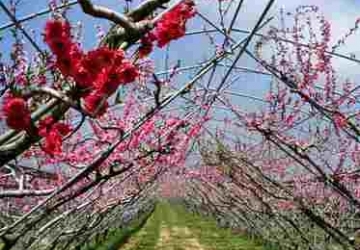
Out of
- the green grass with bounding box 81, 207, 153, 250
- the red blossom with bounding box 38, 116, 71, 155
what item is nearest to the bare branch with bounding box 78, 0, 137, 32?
the red blossom with bounding box 38, 116, 71, 155

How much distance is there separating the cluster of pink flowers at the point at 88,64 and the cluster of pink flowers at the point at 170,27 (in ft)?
0.53

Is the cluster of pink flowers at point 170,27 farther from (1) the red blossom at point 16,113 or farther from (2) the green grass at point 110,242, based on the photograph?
(2) the green grass at point 110,242

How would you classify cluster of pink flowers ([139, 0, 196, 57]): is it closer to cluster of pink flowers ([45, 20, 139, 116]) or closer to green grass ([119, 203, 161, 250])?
cluster of pink flowers ([45, 20, 139, 116])

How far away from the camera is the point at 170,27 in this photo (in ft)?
9.48

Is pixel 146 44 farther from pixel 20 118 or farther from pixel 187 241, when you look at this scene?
pixel 187 241

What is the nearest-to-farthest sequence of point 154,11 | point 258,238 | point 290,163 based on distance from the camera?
point 154,11 < point 290,163 < point 258,238

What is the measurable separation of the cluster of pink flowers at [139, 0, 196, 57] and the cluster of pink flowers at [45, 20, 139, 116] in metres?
0.16

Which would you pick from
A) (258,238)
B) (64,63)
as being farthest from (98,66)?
(258,238)

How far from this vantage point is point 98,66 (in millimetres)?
2705

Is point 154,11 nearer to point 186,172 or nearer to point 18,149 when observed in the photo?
point 18,149

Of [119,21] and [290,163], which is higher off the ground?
[290,163]

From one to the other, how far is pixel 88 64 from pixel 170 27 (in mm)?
405

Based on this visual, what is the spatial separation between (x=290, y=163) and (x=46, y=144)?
17.7 meters

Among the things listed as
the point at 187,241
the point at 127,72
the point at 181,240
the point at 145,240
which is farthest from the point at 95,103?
the point at 181,240
